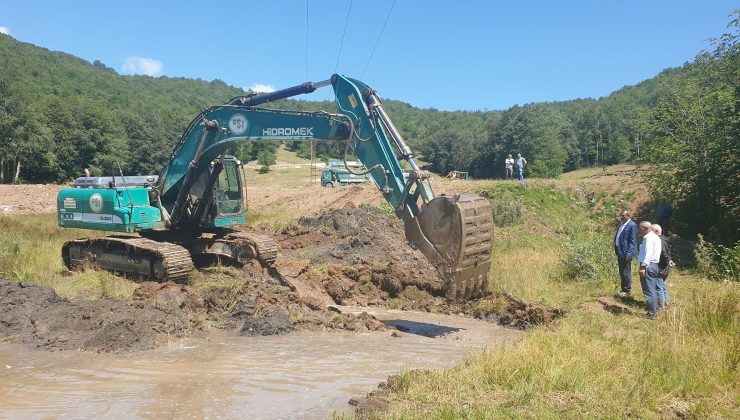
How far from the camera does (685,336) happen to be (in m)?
7.07

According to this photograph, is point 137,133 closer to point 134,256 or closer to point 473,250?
point 134,256

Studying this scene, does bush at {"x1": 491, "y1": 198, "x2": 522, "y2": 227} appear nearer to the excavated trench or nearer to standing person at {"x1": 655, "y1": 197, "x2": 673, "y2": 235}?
standing person at {"x1": 655, "y1": 197, "x2": 673, "y2": 235}

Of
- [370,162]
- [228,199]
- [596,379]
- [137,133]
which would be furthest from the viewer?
[137,133]

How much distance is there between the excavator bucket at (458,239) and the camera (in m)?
7.98

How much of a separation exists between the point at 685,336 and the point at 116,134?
79630 mm

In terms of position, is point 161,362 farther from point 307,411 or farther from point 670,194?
point 670,194

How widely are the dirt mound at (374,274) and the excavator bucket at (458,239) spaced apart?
1.85 m

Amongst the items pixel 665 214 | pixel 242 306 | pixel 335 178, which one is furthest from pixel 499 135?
pixel 242 306

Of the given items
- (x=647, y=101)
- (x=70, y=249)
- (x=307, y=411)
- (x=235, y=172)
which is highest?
(x=647, y=101)

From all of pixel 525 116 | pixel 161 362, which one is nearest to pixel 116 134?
pixel 525 116

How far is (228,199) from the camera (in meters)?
12.9

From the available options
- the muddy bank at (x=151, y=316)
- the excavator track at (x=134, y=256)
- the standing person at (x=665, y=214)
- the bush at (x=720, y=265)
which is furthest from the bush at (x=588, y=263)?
the excavator track at (x=134, y=256)

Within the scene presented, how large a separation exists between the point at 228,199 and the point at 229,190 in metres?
0.20

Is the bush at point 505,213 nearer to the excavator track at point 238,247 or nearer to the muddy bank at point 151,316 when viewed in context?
the excavator track at point 238,247
